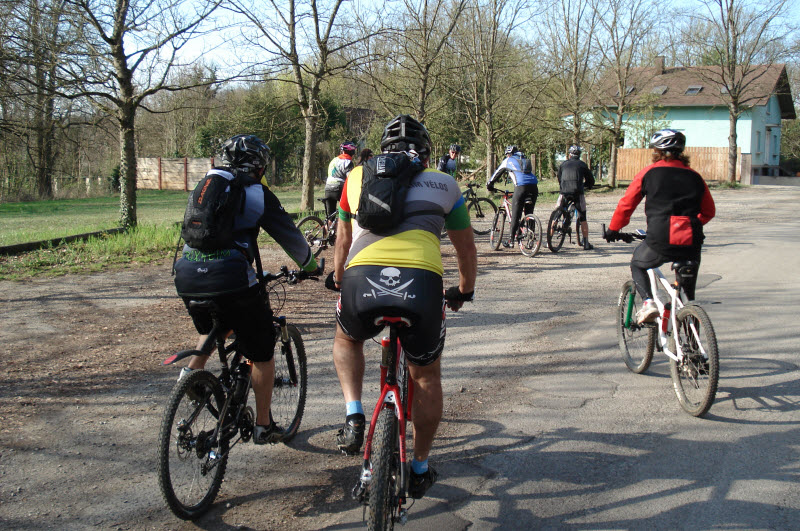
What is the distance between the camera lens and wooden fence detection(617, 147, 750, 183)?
39125mm

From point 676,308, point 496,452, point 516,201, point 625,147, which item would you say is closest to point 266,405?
point 496,452

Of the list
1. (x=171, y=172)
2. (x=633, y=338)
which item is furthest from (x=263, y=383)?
(x=171, y=172)

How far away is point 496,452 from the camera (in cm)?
418

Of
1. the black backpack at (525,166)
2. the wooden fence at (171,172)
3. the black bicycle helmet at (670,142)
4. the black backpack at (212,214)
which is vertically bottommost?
the black backpack at (212,214)

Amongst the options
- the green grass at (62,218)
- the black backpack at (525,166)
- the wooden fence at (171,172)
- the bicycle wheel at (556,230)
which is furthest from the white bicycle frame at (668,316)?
the wooden fence at (171,172)

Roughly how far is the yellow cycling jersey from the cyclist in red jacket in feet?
7.66

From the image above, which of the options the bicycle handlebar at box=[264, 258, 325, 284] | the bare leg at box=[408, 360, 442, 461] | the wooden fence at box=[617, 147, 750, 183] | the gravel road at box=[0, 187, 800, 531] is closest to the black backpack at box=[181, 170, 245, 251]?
the bicycle handlebar at box=[264, 258, 325, 284]

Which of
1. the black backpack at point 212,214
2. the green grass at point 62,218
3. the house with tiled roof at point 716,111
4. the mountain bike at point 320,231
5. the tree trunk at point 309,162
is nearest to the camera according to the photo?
the black backpack at point 212,214

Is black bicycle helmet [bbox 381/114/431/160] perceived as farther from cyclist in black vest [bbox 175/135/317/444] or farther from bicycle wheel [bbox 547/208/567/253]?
bicycle wheel [bbox 547/208/567/253]

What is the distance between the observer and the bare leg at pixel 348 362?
10.7 feet

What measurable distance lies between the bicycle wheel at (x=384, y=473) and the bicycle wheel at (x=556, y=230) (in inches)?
396

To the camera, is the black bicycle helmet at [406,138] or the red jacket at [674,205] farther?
the red jacket at [674,205]

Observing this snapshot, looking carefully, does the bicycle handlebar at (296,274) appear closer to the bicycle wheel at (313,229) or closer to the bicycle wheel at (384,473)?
the bicycle wheel at (384,473)

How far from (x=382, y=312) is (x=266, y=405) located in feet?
4.26
